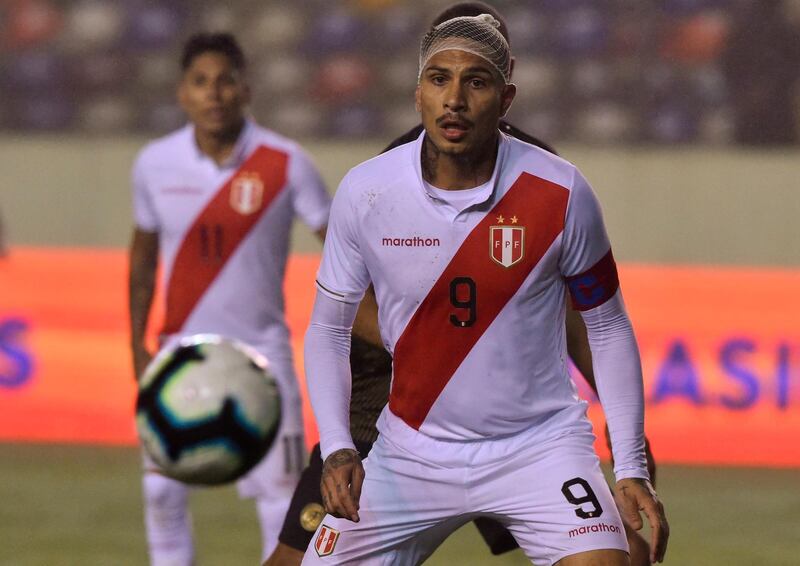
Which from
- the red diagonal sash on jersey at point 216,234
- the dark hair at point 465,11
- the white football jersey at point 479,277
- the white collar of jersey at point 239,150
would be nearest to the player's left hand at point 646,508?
the white football jersey at point 479,277

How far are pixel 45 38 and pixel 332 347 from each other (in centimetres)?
992

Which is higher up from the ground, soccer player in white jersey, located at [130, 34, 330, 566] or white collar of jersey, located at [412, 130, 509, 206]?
white collar of jersey, located at [412, 130, 509, 206]

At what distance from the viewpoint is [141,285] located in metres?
6.21

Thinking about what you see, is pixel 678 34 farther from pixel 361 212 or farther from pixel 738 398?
pixel 361 212

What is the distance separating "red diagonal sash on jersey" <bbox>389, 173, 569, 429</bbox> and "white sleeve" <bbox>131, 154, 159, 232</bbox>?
2590mm

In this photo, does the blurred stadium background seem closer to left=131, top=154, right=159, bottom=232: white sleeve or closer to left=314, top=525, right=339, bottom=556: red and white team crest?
left=131, top=154, right=159, bottom=232: white sleeve

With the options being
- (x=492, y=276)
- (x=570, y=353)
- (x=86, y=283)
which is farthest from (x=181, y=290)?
(x=86, y=283)

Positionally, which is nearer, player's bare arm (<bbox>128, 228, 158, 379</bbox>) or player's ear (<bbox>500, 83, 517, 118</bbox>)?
player's ear (<bbox>500, 83, 517, 118</bbox>)

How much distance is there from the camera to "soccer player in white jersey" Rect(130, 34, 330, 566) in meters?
5.98

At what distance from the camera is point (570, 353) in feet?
14.9

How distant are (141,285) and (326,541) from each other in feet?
8.27

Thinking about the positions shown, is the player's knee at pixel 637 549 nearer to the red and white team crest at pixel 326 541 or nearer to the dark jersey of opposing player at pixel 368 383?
the dark jersey of opposing player at pixel 368 383

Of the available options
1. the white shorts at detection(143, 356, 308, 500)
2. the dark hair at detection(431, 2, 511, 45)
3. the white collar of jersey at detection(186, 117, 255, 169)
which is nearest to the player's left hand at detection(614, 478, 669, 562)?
the dark hair at detection(431, 2, 511, 45)

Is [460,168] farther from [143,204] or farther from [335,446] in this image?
[143,204]
